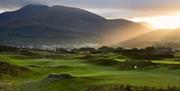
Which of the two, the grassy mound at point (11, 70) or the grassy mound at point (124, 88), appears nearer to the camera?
the grassy mound at point (124, 88)

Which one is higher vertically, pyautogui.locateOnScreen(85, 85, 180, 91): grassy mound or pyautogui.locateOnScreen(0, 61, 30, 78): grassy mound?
pyautogui.locateOnScreen(0, 61, 30, 78): grassy mound

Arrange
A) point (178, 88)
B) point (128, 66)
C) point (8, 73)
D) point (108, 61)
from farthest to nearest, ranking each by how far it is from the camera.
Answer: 1. point (108, 61)
2. point (128, 66)
3. point (8, 73)
4. point (178, 88)

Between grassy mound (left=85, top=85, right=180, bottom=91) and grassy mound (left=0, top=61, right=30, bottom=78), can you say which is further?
grassy mound (left=0, top=61, right=30, bottom=78)

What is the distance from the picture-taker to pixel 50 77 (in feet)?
160

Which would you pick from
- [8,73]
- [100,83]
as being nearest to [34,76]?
[8,73]

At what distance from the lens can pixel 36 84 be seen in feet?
153

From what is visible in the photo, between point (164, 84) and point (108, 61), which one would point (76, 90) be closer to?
point (164, 84)

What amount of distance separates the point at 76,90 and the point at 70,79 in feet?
17.1

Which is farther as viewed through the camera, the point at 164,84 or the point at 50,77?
the point at 50,77

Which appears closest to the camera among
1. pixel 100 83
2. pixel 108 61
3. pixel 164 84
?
pixel 164 84

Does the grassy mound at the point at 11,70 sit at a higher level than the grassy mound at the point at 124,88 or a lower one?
higher

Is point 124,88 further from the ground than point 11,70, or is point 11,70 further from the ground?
point 11,70

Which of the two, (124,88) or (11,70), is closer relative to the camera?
(124,88)

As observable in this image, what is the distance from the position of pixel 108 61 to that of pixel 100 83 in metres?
37.3
